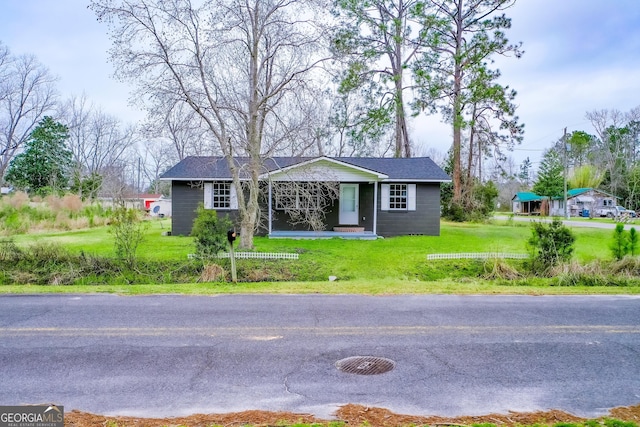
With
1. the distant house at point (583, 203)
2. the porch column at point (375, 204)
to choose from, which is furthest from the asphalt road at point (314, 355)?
the distant house at point (583, 203)

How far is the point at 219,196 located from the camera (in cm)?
1908

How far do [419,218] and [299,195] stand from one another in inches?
243

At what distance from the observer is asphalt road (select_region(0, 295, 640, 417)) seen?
394 cm

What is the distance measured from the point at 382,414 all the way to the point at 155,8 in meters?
13.8

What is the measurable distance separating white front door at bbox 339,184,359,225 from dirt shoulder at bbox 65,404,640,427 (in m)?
16.3

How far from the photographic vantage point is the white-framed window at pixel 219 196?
18.9 meters

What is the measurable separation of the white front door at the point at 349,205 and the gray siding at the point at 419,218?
113cm

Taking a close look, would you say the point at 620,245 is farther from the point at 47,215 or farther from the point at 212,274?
the point at 47,215

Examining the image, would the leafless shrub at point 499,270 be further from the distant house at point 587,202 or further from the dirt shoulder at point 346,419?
the distant house at point 587,202

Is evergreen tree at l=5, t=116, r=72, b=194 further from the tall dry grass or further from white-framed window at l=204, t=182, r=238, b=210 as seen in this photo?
white-framed window at l=204, t=182, r=238, b=210

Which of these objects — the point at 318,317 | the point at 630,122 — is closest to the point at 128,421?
the point at 318,317

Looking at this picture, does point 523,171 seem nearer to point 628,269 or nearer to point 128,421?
point 628,269

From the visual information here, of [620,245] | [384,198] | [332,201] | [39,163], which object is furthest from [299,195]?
[39,163]

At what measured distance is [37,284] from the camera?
36.0ft
